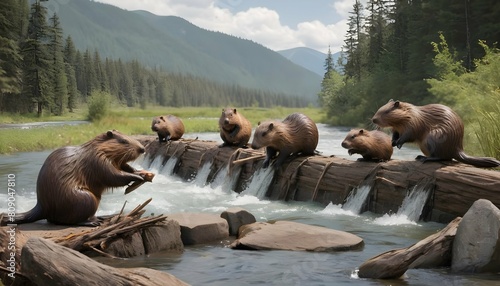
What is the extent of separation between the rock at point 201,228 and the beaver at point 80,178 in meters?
0.79

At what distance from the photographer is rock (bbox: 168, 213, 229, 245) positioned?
6168 millimetres

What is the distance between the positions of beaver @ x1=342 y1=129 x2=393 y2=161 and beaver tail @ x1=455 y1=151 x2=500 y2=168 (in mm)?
1441

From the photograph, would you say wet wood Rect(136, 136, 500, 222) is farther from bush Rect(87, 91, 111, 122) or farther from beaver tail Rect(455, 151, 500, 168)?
bush Rect(87, 91, 111, 122)

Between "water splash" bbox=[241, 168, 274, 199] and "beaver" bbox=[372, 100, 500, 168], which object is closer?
"beaver" bbox=[372, 100, 500, 168]


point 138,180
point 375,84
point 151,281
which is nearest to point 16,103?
point 375,84

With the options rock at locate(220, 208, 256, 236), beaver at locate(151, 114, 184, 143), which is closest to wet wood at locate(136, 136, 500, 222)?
rock at locate(220, 208, 256, 236)

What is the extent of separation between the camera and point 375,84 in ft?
119

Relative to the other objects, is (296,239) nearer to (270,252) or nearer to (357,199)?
(270,252)

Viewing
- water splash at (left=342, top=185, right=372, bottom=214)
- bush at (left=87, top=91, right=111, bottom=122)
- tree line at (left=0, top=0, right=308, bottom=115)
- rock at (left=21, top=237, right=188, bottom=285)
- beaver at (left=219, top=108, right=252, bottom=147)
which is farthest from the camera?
tree line at (left=0, top=0, right=308, bottom=115)

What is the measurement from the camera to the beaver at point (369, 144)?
841 centimetres

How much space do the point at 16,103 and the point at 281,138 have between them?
3193 cm

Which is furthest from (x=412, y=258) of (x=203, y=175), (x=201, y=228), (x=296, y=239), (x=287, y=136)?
(x=203, y=175)

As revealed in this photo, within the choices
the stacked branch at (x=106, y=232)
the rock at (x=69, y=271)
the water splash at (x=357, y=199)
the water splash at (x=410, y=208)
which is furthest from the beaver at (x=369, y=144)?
the rock at (x=69, y=271)

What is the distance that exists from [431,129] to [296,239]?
2.51 m
